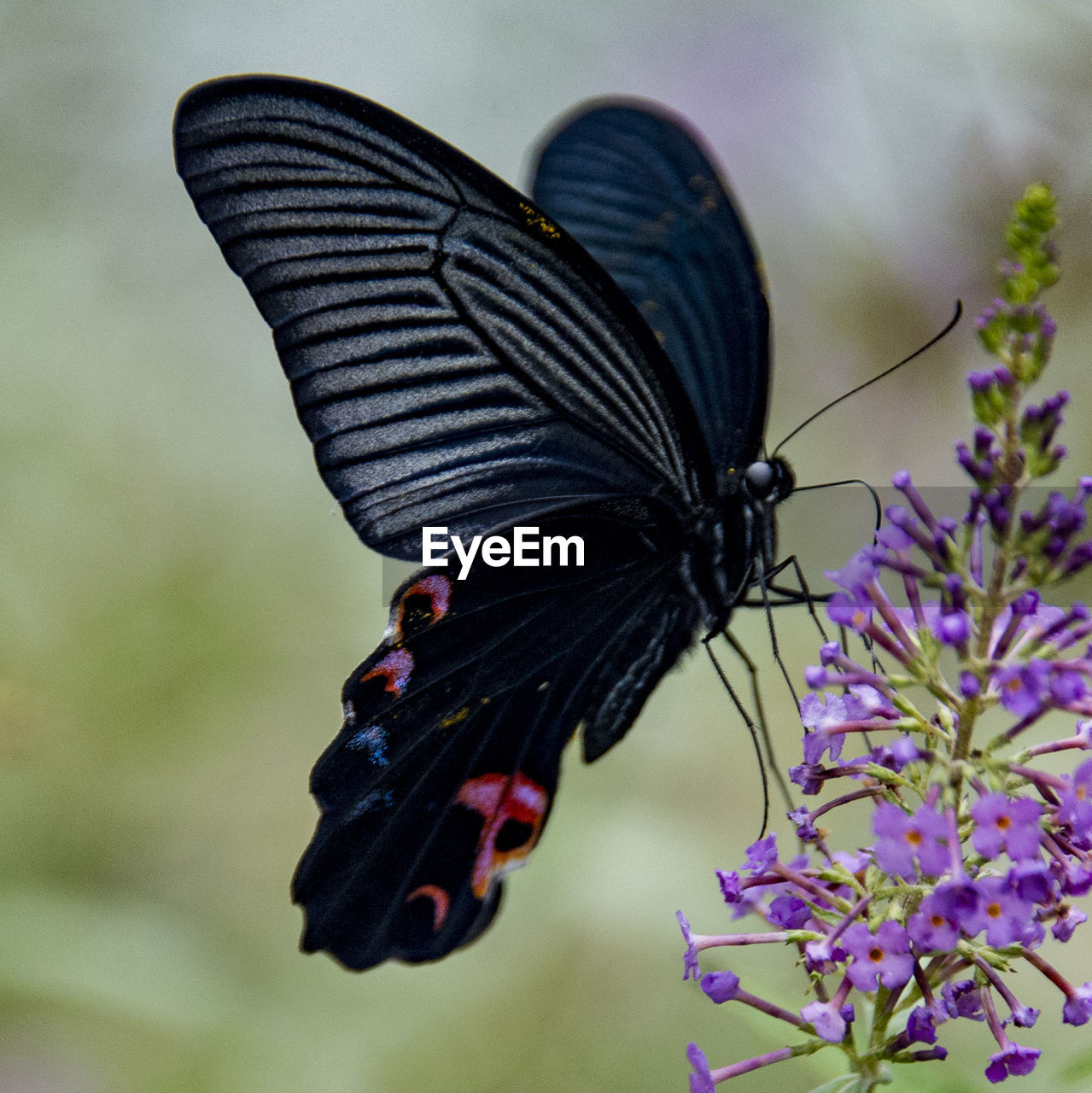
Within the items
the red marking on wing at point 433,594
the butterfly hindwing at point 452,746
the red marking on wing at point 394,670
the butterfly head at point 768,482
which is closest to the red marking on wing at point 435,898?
the butterfly hindwing at point 452,746

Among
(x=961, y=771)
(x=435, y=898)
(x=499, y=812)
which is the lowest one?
(x=961, y=771)

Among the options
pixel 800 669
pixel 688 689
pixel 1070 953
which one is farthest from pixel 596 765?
pixel 1070 953

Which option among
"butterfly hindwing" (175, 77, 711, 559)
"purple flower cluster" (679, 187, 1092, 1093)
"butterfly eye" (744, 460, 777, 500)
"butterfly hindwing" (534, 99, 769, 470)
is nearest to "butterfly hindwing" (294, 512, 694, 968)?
"butterfly hindwing" (175, 77, 711, 559)

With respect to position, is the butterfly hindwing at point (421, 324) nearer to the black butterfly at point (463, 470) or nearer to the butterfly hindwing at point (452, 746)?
the black butterfly at point (463, 470)

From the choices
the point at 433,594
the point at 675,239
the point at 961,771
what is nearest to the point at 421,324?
the point at 433,594

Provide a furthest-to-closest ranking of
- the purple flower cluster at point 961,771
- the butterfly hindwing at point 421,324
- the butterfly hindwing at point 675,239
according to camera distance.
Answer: the butterfly hindwing at point 675,239 → the butterfly hindwing at point 421,324 → the purple flower cluster at point 961,771

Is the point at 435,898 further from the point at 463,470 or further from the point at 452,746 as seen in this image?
the point at 463,470
